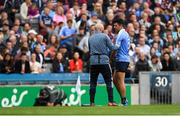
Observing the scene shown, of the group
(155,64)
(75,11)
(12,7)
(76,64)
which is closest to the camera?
(76,64)

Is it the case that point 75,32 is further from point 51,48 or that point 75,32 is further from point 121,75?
point 121,75

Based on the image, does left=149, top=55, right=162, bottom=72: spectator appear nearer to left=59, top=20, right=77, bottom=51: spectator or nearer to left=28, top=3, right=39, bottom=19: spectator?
left=59, top=20, right=77, bottom=51: spectator

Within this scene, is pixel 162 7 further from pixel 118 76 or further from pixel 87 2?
pixel 118 76

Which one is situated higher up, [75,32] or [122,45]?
[75,32]

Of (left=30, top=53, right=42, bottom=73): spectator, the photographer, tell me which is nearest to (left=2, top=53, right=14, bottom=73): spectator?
(left=30, top=53, right=42, bottom=73): spectator

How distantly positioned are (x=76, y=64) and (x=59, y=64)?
0.62 m

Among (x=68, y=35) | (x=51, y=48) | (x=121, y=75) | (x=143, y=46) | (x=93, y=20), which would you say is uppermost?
(x=93, y=20)

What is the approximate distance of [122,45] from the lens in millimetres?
17781

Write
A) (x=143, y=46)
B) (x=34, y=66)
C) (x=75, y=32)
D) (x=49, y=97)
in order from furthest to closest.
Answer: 1. (x=75, y=32)
2. (x=143, y=46)
3. (x=34, y=66)
4. (x=49, y=97)

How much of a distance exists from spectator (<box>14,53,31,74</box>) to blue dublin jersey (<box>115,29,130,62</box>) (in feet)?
16.0

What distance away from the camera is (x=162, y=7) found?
27.9 metres

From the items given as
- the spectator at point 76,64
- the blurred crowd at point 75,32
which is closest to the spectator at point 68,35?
the blurred crowd at point 75,32

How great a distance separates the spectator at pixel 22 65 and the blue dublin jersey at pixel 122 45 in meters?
4.89

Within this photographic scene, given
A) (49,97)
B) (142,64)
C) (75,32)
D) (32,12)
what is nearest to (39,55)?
(75,32)
